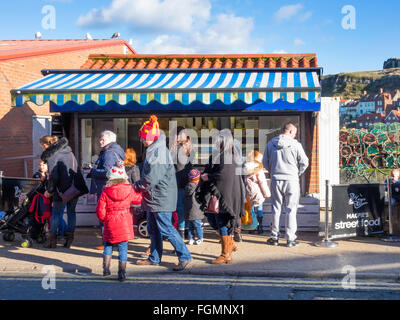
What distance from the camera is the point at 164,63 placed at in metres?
11.3

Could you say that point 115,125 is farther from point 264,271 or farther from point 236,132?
point 264,271

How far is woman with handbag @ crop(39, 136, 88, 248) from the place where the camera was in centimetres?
741

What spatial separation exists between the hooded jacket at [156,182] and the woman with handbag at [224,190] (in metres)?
0.60

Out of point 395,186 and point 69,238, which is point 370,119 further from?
point 69,238

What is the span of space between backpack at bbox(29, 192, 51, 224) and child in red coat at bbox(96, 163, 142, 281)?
2.39m

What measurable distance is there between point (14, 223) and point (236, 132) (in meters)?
5.24

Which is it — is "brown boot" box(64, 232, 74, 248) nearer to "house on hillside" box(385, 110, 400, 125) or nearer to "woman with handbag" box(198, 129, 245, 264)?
"woman with handbag" box(198, 129, 245, 264)

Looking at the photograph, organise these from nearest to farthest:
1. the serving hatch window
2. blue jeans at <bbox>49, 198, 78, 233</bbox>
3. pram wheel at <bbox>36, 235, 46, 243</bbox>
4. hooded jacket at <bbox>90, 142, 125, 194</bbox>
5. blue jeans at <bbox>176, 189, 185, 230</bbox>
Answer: hooded jacket at <bbox>90, 142, 125, 194</bbox> < blue jeans at <bbox>49, 198, 78, 233</bbox> < blue jeans at <bbox>176, 189, 185, 230</bbox> < pram wheel at <bbox>36, 235, 46, 243</bbox> < the serving hatch window

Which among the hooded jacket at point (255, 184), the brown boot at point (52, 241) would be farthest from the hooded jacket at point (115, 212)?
the hooded jacket at point (255, 184)

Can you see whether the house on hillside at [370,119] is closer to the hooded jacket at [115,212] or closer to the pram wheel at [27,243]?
the pram wheel at [27,243]

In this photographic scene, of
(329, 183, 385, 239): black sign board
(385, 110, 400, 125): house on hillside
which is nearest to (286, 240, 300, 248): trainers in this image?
(329, 183, 385, 239): black sign board

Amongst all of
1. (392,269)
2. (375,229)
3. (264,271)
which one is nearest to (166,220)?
(264,271)
